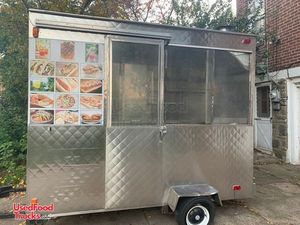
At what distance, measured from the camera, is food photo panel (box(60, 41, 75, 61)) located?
11.1 ft

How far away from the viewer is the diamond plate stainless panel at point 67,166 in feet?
10.9

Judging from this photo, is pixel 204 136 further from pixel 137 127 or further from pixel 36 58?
pixel 36 58

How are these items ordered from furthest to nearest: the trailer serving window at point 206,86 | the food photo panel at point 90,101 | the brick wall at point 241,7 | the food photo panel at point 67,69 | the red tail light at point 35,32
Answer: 1. the brick wall at point 241,7
2. the trailer serving window at point 206,86
3. the food photo panel at point 90,101
4. the food photo panel at point 67,69
5. the red tail light at point 35,32

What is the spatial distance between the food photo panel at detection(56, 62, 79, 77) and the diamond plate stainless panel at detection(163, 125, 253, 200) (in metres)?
1.43

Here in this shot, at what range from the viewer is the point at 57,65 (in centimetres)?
338

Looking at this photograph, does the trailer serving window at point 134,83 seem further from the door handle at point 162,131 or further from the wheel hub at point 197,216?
the wheel hub at point 197,216

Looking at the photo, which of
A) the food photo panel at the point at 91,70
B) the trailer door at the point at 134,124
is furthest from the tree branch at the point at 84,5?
the food photo panel at the point at 91,70

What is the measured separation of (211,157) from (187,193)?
668 millimetres

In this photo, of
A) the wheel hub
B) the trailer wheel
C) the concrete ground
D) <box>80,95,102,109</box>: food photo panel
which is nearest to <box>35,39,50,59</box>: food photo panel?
<box>80,95,102,109</box>: food photo panel

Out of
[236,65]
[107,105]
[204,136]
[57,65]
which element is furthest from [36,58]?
[236,65]

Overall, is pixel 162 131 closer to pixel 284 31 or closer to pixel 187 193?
pixel 187 193

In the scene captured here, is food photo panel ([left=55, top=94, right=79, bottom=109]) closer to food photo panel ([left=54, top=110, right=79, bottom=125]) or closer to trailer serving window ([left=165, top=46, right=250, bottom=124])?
food photo panel ([left=54, top=110, right=79, bottom=125])

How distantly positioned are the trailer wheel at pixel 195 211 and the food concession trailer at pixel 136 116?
0.05ft

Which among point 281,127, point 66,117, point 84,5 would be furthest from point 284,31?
point 66,117
